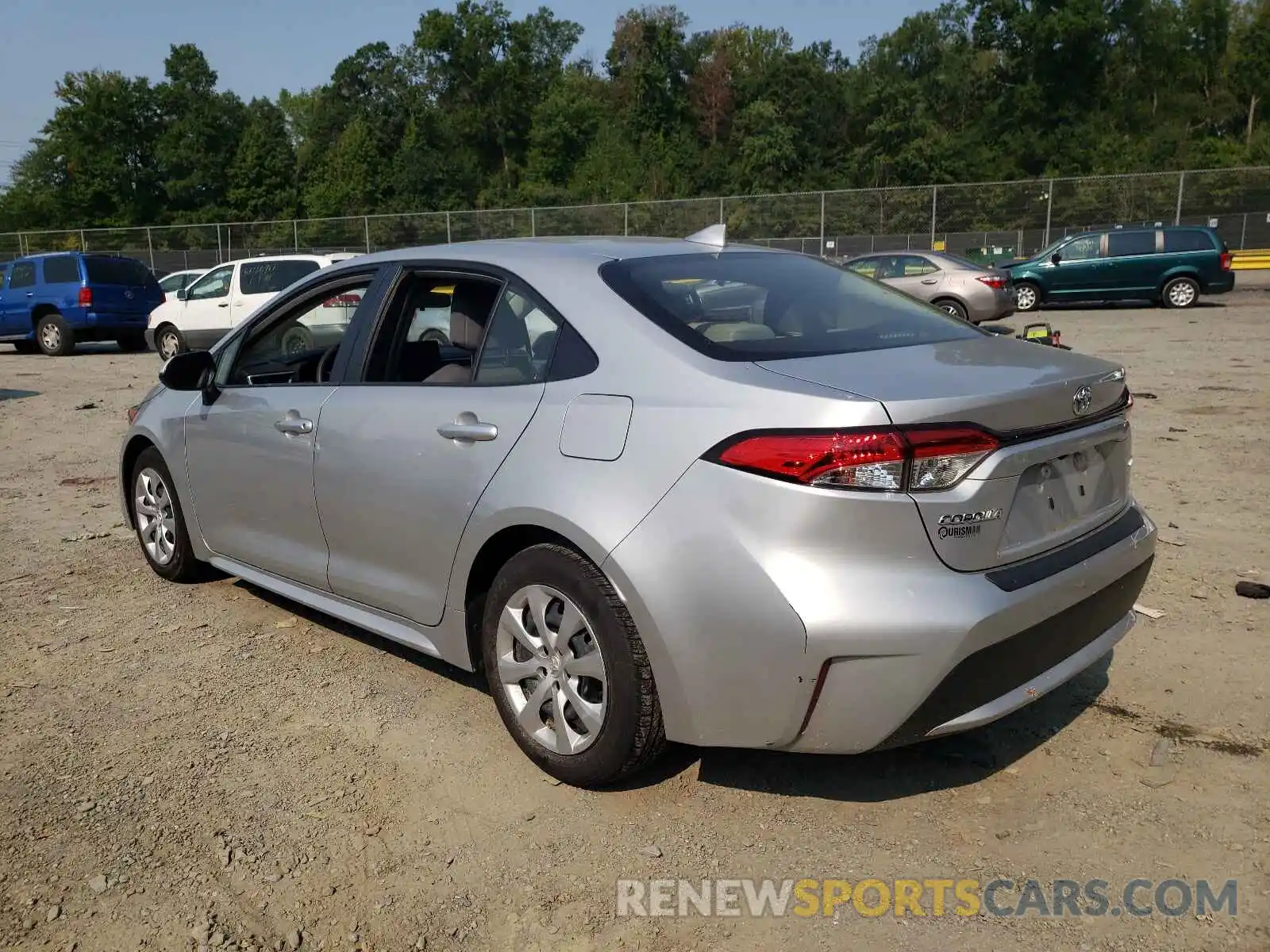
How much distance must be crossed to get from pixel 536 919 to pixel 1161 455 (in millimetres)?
6259

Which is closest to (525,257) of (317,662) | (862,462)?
(862,462)

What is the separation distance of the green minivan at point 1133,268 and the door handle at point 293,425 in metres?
19.8

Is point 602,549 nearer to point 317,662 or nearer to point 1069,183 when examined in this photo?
point 317,662

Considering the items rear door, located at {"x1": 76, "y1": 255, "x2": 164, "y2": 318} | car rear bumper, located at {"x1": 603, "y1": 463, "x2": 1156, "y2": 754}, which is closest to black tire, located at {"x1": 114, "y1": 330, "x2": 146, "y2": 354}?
rear door, located at {"x1": 76, "y1": 255, "x2": 164, "y2": 318}

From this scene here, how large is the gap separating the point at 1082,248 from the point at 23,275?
66.1ft

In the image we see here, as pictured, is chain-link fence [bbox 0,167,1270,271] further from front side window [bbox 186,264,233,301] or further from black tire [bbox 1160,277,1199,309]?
front side window [bbox 186,264,233,301]

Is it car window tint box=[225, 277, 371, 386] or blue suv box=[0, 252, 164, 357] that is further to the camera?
blue suv box=[0, 252, 164, 357]

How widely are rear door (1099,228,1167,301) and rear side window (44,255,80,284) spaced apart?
19400 mm

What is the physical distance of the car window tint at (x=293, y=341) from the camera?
4324mm

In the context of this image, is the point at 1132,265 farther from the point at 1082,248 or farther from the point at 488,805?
the point at 488,805

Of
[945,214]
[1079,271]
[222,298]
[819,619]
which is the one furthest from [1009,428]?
[945,214]

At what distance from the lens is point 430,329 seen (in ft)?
12.7

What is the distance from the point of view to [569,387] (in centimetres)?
311

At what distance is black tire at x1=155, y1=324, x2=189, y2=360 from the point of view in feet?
56.4
